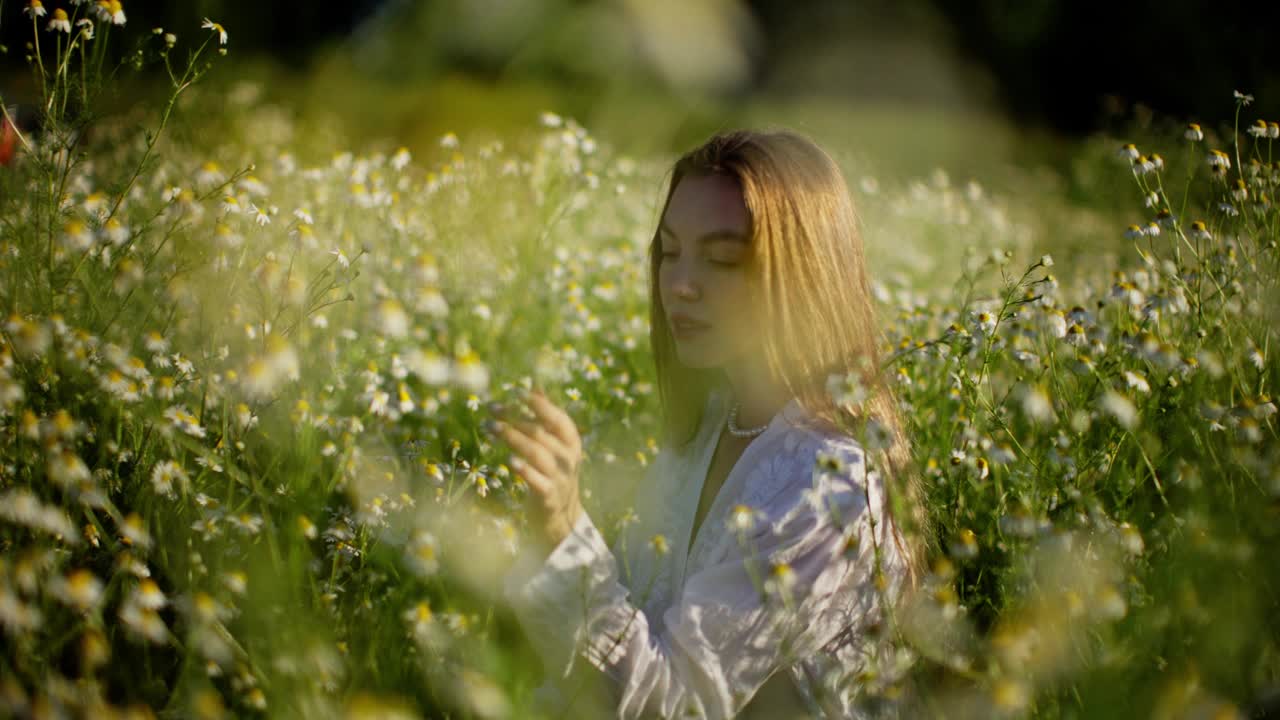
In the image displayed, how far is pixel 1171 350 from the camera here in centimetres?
156

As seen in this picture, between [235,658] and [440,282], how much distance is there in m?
1.76

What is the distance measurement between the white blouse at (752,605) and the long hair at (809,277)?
105 millimetres

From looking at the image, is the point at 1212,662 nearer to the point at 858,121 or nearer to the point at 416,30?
the point at 416,30

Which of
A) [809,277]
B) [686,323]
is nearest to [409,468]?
[686,323]

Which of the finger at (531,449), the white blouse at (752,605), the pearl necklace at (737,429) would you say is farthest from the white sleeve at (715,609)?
the pearl necklace at (737,429)

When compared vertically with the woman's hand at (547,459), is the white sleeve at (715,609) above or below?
below

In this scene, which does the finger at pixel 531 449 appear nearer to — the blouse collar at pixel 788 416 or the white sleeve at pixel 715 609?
the white sleeve at pixel 715 609

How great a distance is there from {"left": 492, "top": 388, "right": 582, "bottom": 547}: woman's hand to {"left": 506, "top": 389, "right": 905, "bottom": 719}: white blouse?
0.05 metres

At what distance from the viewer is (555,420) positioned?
1182 millimetres

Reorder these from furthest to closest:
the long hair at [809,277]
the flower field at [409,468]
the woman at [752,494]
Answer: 1. the long hair at [809,277]
2. the woman at [752,494]
3. the flower field at [409,468]

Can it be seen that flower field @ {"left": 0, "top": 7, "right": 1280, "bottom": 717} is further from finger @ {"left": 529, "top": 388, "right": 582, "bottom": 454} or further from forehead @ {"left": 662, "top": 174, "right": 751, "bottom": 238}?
forehead @ {"left": 662, "top": 174, "right": 751, "bottom": 238}

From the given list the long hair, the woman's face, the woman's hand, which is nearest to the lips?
the woman's face

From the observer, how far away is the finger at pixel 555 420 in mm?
1155

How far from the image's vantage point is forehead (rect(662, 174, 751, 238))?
1.58 metres
